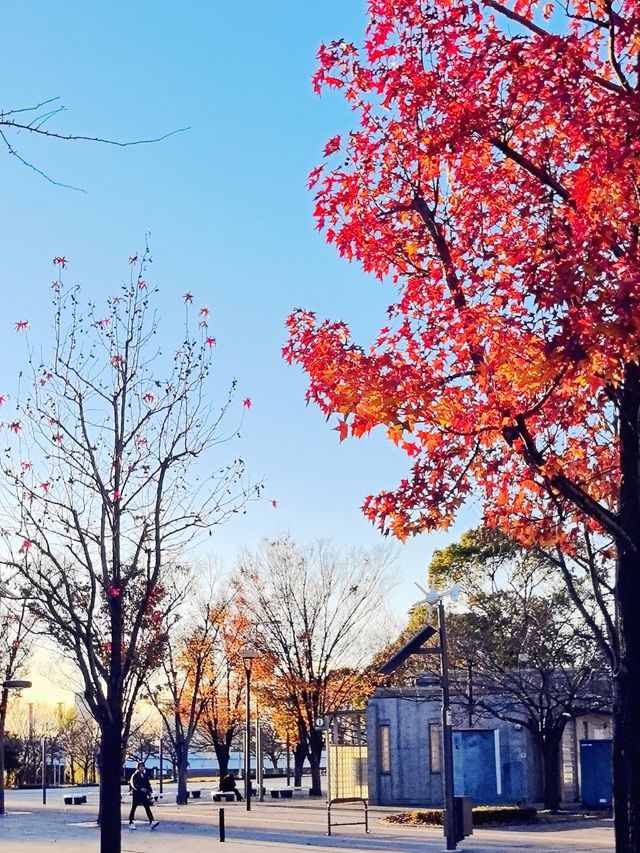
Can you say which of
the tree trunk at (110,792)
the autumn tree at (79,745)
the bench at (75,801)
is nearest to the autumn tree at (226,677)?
the bench at (75,801)

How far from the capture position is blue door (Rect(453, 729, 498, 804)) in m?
39.2

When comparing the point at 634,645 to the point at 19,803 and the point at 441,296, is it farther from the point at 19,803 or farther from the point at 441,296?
the point at 19,803

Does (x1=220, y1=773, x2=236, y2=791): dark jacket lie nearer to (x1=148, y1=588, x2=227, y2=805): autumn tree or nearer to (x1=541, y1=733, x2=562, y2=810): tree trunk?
(x1=148, y1=588, x2=227, y2=805): autumn tree

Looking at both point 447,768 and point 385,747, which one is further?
point 385,747

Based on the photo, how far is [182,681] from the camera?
181 ft

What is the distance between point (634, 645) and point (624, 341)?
273cm

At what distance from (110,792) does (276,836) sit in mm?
14029

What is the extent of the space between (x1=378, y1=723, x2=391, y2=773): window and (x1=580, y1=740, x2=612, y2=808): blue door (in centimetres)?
700

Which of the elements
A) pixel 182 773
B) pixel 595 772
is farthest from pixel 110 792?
pixel 182 773

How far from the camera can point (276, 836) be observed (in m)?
29.9

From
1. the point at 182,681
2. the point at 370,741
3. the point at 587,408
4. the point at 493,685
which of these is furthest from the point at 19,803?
the point at 587,408

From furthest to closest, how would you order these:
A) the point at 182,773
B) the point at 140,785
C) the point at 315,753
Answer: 1. the point at 315,753
2. the point at 182,773
3. the point at 140,785

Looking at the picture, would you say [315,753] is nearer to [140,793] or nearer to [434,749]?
[434,749]

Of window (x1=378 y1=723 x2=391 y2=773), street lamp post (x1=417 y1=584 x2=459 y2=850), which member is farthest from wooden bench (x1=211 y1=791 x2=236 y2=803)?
street lamp post (x1=417 y1=584 x2=459 y2=850)
